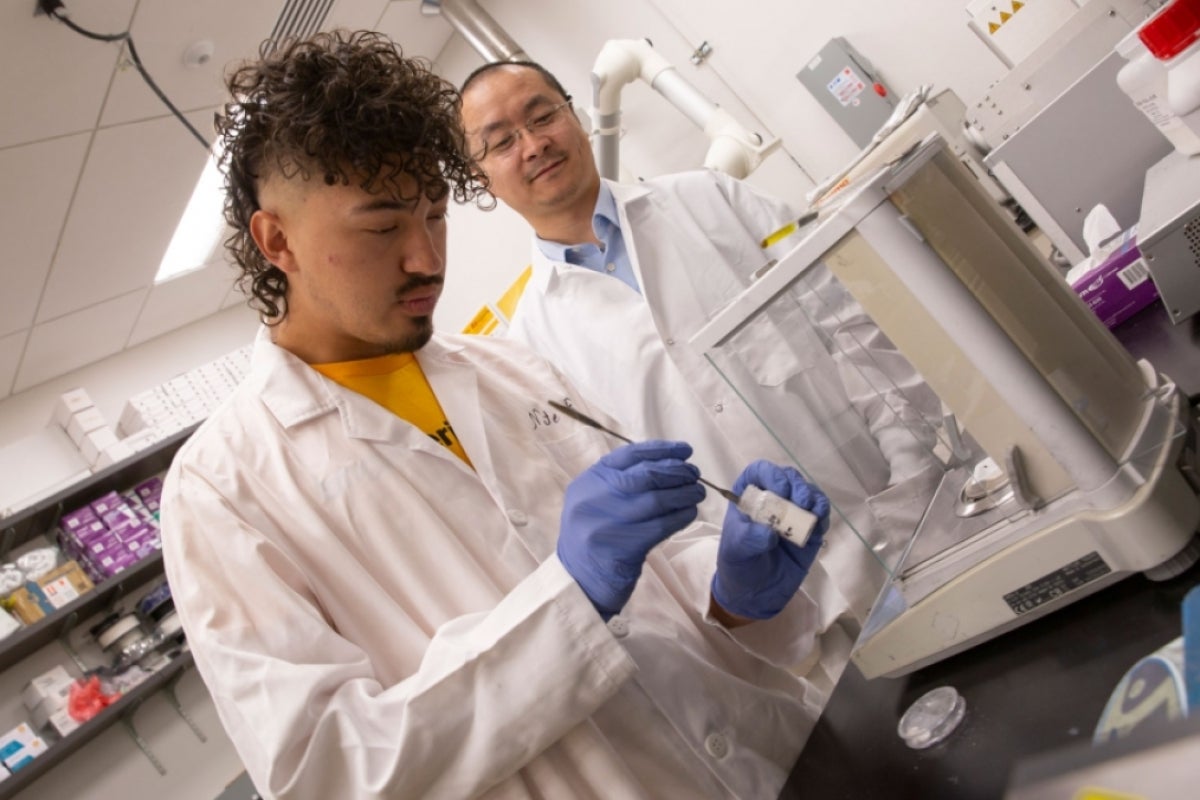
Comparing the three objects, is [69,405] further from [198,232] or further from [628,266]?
[628,266]

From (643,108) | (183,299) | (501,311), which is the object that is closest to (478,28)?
(643,108)

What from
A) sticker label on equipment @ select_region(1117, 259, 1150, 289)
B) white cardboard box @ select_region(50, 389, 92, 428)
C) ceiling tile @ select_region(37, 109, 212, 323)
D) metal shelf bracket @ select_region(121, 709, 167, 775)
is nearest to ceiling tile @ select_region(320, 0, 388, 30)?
ceiling tile @ select_region(37, 109, 212, 323)

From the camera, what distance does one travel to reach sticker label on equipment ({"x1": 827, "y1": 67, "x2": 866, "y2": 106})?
3090mm

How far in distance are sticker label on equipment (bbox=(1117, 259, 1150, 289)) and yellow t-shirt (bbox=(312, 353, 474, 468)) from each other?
1.12 meters

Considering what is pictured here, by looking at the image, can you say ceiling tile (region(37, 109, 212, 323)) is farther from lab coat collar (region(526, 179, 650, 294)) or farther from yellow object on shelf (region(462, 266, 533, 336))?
lab coat collar (region(526, 179, 650, 294))

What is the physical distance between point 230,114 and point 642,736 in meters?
1.06

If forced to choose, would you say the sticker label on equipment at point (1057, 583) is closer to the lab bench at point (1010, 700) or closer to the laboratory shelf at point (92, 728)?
the lab bench at point (1010, 700)

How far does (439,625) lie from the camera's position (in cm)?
99

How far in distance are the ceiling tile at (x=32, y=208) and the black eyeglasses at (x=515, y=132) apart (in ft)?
4.09

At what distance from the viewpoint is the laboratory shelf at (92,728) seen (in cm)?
248

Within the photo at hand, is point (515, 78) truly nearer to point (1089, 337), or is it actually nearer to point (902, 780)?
point (1089, 337)

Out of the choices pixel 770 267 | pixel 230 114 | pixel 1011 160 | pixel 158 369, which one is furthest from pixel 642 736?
pixel 158 369

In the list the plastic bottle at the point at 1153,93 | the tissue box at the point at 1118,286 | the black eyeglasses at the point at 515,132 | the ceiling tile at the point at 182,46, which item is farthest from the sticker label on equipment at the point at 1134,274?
the ceiling tile at the point at 182,46

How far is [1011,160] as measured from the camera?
1.73 meters
